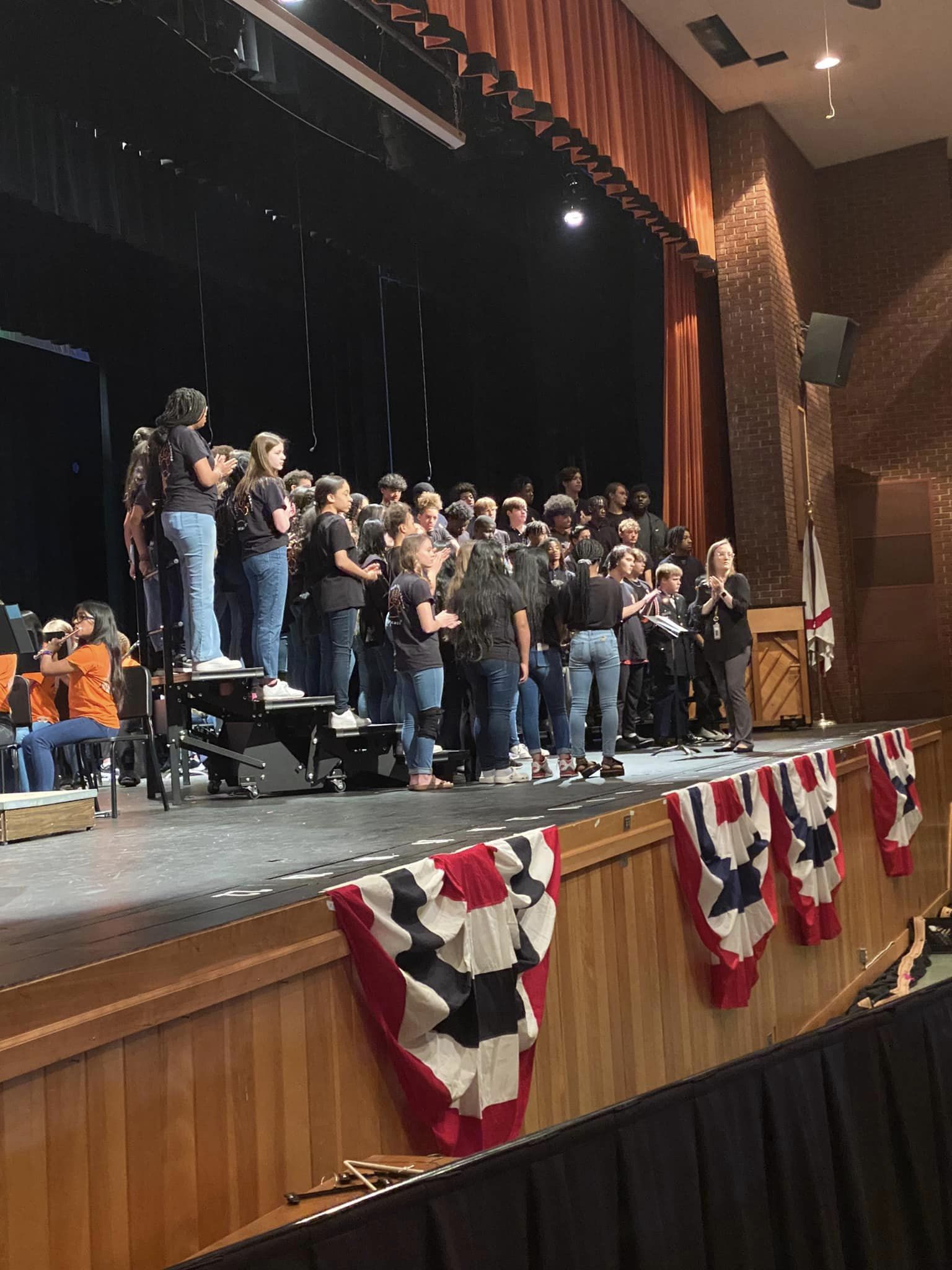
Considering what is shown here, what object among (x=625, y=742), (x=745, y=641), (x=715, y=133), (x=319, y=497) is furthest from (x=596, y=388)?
(x=319, y=497)

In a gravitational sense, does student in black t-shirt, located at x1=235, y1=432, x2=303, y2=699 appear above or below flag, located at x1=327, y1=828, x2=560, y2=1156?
above

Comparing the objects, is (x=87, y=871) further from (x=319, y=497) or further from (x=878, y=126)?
(x=878, y=126)

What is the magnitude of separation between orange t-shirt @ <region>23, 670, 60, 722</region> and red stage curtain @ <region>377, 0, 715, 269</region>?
3955mm

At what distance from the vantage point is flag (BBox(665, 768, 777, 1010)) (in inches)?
182

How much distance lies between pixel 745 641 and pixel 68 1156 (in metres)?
5.71

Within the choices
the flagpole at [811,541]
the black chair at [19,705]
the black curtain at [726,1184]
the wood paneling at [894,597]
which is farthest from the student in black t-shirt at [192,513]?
the wood paneling at [894,597]

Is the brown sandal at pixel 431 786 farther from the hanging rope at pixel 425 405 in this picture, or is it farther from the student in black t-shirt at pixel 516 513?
the hanging rope at pixel 425 405

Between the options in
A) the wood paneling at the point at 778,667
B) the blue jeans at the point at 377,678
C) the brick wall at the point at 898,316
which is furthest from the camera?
the brick wall at the point at 898,316

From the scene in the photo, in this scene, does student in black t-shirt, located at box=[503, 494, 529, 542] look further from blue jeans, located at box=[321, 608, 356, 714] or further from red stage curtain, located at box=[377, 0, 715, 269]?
red stage curtain, located at box=[377, 0, 715, 269]

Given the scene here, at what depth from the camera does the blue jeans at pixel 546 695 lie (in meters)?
6.65

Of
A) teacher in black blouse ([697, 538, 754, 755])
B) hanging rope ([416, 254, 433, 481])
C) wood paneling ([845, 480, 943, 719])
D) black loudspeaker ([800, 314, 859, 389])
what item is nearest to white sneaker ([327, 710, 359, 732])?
teacher in black blouse ([697, 538, 754, 755])

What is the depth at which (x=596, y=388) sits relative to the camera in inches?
476

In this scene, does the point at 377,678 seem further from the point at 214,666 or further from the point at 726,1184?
the point at 726,1184

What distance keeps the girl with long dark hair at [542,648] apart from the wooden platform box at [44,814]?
2521mm
